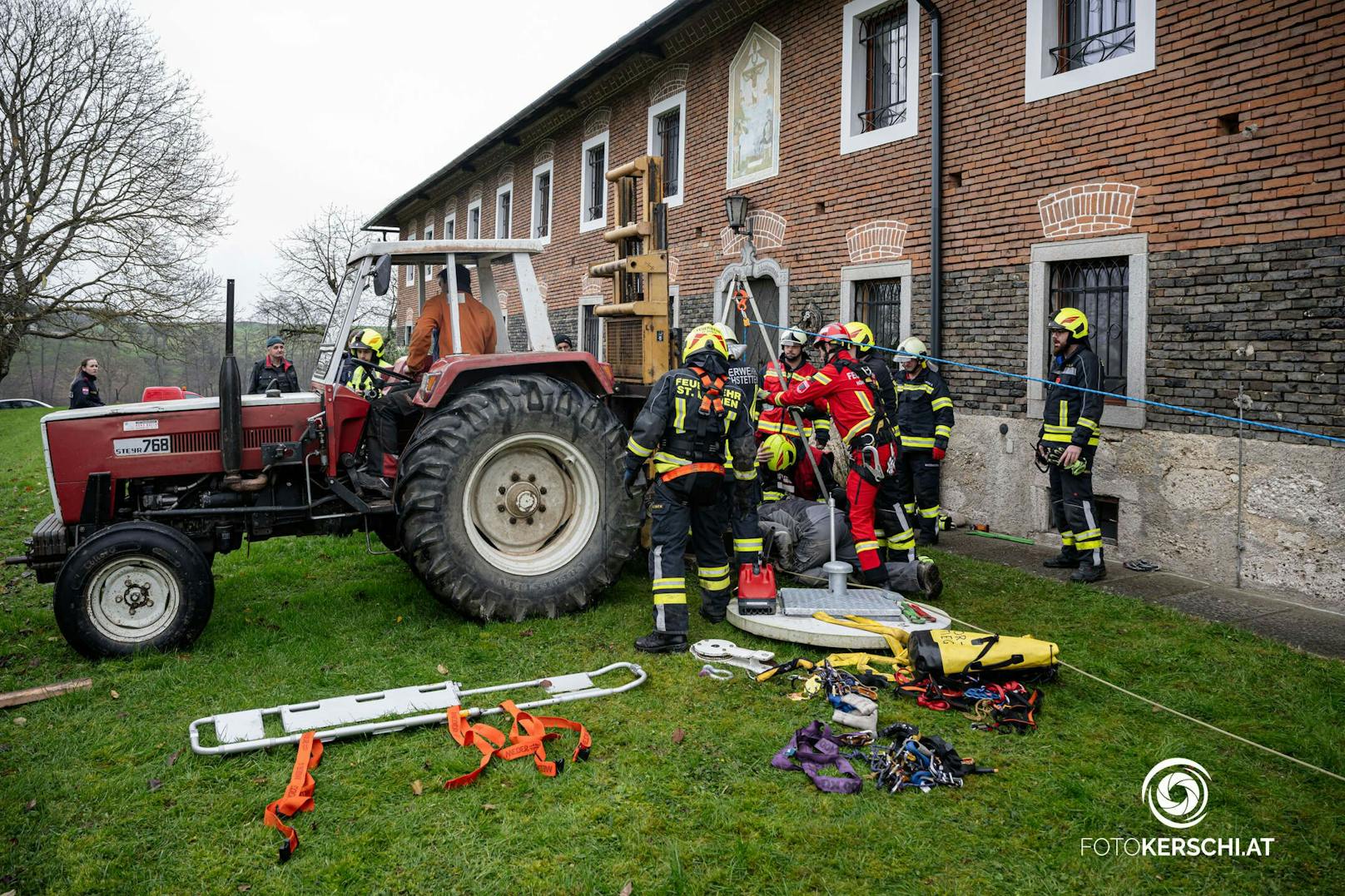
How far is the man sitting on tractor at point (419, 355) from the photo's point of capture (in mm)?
6145

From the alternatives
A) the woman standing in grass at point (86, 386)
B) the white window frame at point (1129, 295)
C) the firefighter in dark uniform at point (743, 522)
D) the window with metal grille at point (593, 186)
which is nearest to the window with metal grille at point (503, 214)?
the window with metal grille at point (593, 186)

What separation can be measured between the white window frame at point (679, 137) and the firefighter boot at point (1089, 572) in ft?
29.6

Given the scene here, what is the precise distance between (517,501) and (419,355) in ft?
4.32

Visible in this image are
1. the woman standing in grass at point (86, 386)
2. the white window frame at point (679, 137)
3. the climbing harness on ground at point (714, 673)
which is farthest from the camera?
the white window frame at point (679, 137)

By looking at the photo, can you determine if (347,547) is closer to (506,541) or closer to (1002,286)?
(506,541)

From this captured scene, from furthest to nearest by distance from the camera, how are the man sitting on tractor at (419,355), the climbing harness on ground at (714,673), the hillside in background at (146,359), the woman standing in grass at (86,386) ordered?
the hillside in background at (146,359) → the woman standing in grass at (86,386) → the man sitting on tractor at (419,355) → the climbing harness on ground at (714,673)

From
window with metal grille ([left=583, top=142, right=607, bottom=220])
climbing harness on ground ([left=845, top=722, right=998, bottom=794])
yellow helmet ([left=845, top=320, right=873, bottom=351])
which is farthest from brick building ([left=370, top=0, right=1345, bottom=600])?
climbing harness on ground ([left=845, top=722, right=998, bottom=794])

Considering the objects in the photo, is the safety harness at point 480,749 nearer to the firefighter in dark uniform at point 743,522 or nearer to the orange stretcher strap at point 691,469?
the orange stretcher strap at point 691,469

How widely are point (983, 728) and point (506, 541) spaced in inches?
126

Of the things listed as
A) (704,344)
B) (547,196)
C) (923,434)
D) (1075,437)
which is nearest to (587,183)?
(547,196)

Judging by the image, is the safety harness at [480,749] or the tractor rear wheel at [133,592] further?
the tractor rear wheel at [133,592]

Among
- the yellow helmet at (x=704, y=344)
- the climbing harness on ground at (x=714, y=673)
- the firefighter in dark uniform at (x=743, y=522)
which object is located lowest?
the climbing harness on ground at (x=714, y=673)

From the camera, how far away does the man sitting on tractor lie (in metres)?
6.14

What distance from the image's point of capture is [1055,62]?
8.78 metres
